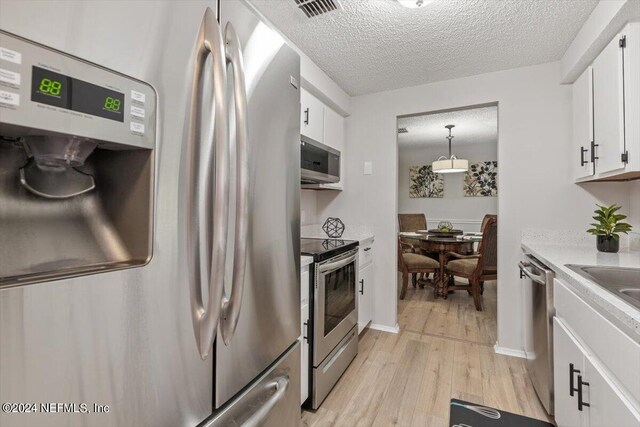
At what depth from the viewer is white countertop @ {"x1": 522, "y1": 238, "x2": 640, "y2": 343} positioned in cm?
84

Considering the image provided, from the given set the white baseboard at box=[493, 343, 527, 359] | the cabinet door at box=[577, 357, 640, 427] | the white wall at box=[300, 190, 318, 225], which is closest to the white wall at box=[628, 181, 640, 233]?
the white baseboard at box=[493, 343, 527, 359]

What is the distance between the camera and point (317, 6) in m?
1.69

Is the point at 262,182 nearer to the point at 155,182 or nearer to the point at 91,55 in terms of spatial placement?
the point at 155,182

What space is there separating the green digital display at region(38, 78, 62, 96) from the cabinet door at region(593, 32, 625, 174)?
2242 millimetres

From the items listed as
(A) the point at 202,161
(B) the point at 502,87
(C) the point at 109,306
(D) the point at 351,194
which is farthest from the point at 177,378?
(B) the point at 502,87

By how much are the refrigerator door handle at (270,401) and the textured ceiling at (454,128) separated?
3280 mm

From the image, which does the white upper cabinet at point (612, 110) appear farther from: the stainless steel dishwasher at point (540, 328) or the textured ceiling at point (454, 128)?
the textured ceiling at point (454, 128)

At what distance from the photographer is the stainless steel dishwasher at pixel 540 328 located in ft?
5.23

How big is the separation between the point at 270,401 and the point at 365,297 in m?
1.94

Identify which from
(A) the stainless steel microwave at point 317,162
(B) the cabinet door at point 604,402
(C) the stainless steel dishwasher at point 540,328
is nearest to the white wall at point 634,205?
(C) the stainless steel dishwasher at point 540,328

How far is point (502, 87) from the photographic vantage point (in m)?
2.48

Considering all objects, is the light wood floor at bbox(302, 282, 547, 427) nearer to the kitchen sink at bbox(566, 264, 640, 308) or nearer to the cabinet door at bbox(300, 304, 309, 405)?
the cabinet door at bbox(300, 304, 309, 405)

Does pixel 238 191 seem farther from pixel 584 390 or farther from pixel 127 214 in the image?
pixel 584 390

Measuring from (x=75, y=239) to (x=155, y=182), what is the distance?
0.55 feet
